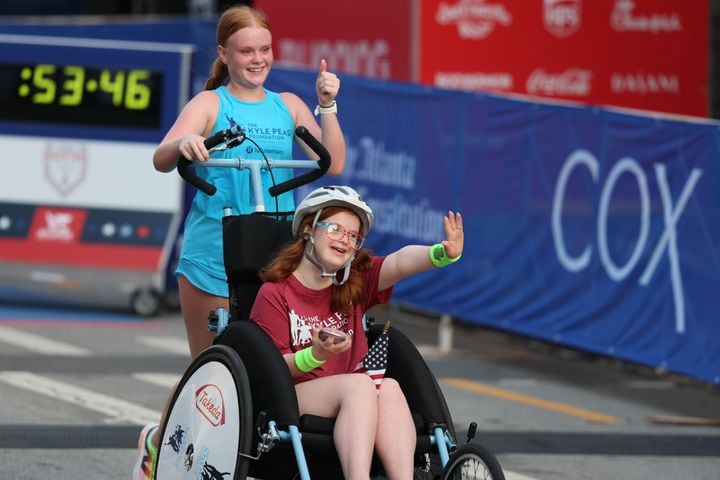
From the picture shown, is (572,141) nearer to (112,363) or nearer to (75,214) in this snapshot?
(112,363)

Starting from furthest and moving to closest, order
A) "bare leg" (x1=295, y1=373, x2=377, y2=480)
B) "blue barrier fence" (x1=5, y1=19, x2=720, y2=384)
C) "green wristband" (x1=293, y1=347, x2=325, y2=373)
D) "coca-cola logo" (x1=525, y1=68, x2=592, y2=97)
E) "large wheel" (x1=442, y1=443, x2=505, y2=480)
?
"coca-cola logo" (x1=525, y1=68, x2=592, y2=97) < "blue barrier fence" (x1=5, y1=19, x2=720, y2=384) < "green wristband" (x1=293, y1=347, x2=325, y2=373) < "bare leg" (x1=295, y1=373, x2=377, y2=480) < "large wheel" (x1=442, y1=443, x2=505, y2=480)

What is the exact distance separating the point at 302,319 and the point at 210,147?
67 cm

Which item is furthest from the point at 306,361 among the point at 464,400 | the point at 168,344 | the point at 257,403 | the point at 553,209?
the point at 168,344

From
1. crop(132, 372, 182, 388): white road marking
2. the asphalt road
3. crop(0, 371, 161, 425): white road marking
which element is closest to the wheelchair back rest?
the asphalt road

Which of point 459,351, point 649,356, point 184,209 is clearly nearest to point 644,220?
point 649,356

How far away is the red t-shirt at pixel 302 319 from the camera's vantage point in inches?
227

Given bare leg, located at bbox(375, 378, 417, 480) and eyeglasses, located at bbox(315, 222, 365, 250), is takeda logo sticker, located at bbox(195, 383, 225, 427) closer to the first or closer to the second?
bare leg, located at bbox(375, 378, 417, 480)

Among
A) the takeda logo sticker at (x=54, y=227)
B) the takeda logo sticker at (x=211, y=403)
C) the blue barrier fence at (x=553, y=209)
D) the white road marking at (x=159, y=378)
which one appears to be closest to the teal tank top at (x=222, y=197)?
the takeda logo sticker at (x=211, y=403)

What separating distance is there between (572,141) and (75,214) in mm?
4318

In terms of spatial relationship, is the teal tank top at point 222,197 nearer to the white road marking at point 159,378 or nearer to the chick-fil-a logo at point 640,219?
the white road marking at point 159,378

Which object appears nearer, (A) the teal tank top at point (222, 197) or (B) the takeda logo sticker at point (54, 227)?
(A) the teal tank top at point (222, 197)

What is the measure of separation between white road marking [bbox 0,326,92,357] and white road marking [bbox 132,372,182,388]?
904 millimetres

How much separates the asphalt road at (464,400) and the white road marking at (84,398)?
0.01 m

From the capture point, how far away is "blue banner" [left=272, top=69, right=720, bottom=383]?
10.1 m
